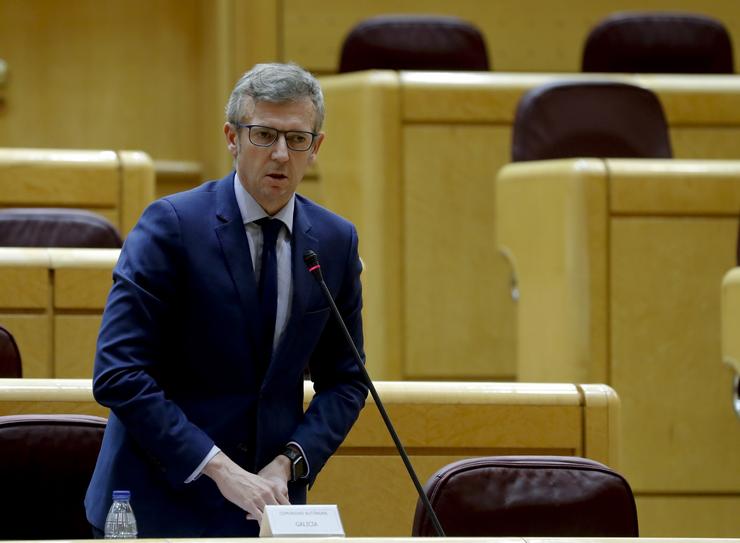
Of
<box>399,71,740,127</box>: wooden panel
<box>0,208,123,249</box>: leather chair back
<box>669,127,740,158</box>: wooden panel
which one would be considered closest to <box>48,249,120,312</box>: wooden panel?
<box>0,208,123,249</box>: leather chair back

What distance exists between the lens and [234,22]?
2.38 meters

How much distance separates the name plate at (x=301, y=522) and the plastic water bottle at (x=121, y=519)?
0.36 ft

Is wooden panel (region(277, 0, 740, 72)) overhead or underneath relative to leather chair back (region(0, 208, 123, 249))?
overhead

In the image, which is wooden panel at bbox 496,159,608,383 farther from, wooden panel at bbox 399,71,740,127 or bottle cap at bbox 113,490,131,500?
bottle cap at bbox 113,490,131,500

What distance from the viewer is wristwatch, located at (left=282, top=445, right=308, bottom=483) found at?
78 cm

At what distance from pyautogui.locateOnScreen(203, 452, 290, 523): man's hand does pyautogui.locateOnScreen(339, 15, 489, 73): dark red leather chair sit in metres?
1.23

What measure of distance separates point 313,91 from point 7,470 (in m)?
0.32

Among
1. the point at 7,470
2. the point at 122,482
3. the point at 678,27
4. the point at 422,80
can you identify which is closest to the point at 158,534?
the point at 122,482

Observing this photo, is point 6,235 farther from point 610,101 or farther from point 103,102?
point 103,102

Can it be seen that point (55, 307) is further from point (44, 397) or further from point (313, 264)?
point (313, 264)

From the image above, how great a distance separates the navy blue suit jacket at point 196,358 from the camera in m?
0.74

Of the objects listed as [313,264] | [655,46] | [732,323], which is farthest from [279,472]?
[655,46]

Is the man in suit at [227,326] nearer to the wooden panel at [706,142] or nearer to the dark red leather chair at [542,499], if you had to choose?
the dark red leather chair at [542,499]

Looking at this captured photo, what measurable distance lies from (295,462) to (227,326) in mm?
86
